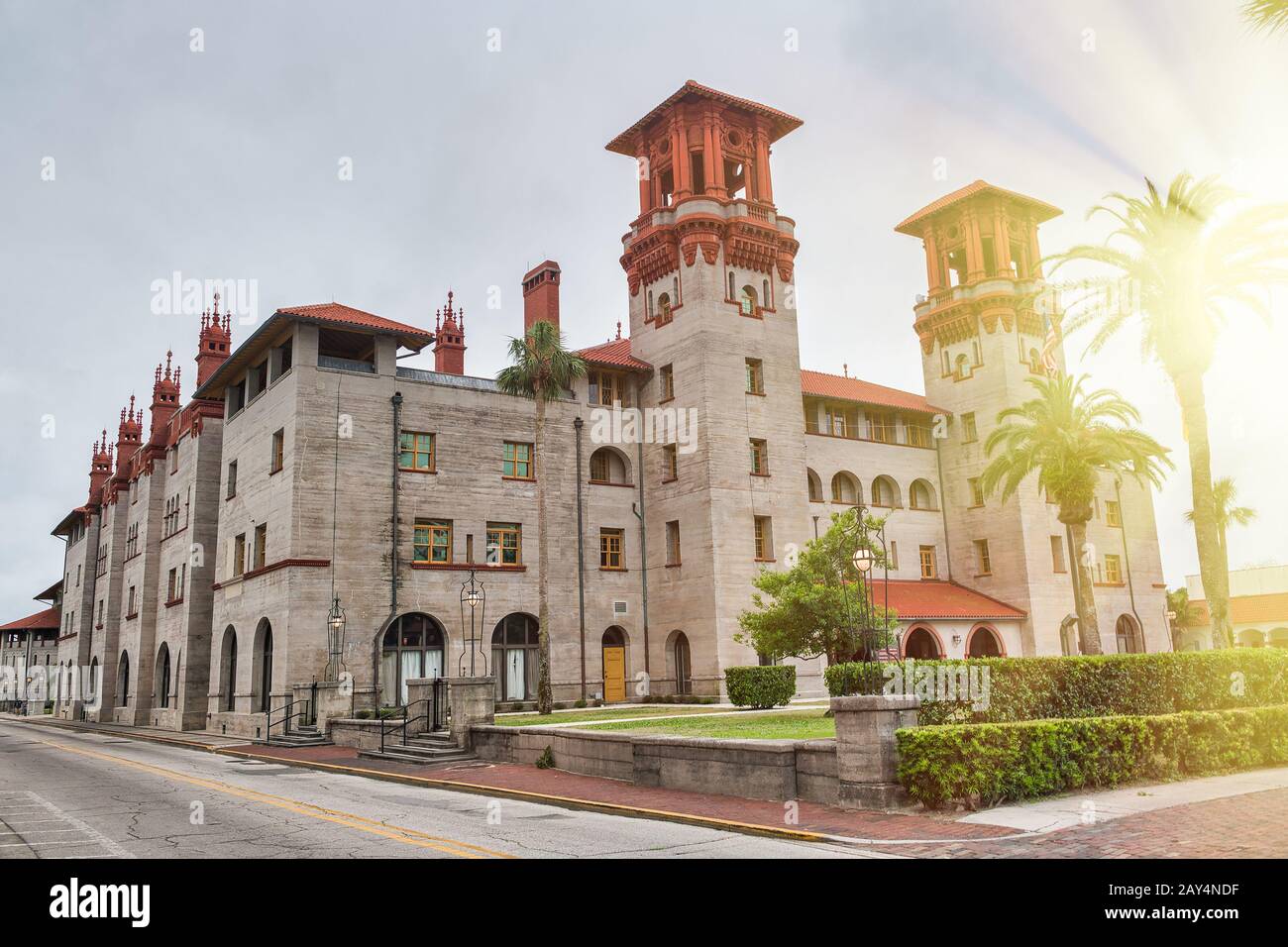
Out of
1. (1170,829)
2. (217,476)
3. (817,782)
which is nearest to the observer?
(1170,829)

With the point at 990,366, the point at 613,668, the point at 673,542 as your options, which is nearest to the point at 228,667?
the point at 613,668

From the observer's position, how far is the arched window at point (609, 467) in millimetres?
41750

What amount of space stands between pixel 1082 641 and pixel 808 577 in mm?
15871

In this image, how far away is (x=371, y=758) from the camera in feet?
83.0

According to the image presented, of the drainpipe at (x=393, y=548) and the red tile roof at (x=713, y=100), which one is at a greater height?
the red tile roof at (x=713, y=100)

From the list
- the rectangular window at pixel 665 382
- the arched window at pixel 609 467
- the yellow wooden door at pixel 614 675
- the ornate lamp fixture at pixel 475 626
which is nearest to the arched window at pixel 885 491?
the rectangular window at pixel 665 382

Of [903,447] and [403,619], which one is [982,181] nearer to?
[903,447]

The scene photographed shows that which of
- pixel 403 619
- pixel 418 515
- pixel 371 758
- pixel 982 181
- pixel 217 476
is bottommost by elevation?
pixel 371 758

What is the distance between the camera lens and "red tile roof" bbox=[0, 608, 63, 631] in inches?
3401

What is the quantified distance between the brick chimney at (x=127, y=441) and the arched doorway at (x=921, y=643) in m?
45.9

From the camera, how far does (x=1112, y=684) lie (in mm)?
17562

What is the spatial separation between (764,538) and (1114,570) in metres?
23.7

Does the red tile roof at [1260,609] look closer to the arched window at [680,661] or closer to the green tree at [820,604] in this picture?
the arched window at [680,661]
